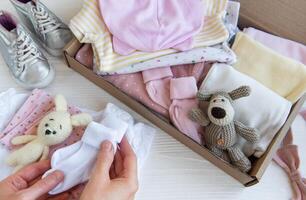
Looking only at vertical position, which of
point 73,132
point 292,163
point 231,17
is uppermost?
point 231,17

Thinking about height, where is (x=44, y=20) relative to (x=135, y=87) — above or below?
above

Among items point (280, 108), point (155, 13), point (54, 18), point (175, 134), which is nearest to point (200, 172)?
point (175, 134)

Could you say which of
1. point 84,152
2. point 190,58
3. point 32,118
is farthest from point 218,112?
point 32,118

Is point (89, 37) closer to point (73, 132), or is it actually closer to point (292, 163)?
point (73, 132)

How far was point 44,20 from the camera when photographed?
0.73 meters

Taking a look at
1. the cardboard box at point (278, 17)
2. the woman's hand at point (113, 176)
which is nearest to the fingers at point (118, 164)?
the woman's hand at point (113, 176)

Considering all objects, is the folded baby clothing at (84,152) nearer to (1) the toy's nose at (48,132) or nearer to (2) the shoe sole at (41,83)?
(1) the toy's nose at (48,132)

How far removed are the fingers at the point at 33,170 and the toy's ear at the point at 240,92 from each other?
0.35m

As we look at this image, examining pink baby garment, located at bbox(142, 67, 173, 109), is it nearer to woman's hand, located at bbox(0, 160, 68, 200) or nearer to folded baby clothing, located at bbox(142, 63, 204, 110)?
folded baby clothing, located at bbox(142, 63, 204, 110)

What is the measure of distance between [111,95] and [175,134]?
169 mm

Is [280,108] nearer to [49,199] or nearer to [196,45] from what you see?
[196,45]

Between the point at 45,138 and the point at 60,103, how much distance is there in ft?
0.26

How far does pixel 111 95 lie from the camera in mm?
740

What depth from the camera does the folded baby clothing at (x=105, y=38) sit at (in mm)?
674
